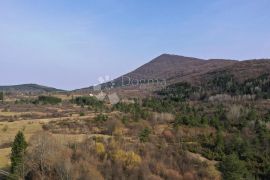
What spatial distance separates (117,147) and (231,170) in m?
8.41

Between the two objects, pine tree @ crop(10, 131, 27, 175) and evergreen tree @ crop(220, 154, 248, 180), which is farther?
evergreen tree @ crop(220, 154, 248, 180)

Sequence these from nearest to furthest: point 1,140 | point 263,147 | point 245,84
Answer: point 1,140 < point 263,147 < point 245,84

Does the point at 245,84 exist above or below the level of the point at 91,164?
above

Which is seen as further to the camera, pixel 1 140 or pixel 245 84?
pixel 245 84

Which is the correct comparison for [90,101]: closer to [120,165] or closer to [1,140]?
[1,140]

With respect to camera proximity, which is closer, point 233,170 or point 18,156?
point 18,156

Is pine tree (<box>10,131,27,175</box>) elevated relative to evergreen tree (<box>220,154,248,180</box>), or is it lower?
elevated

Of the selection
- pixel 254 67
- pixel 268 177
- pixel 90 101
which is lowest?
pixel 268 177

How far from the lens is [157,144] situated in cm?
3434

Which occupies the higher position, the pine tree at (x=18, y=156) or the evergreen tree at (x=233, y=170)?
the pine tree at (x=18, y=156)

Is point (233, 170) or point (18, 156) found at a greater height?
point (18, 156)

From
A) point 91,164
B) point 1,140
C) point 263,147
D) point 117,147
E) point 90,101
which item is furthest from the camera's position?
point 90,101

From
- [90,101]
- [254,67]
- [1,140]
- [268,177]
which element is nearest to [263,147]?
[268,177]

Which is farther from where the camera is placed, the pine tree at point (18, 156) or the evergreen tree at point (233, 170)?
the evergreen tree at point (233, 170)
